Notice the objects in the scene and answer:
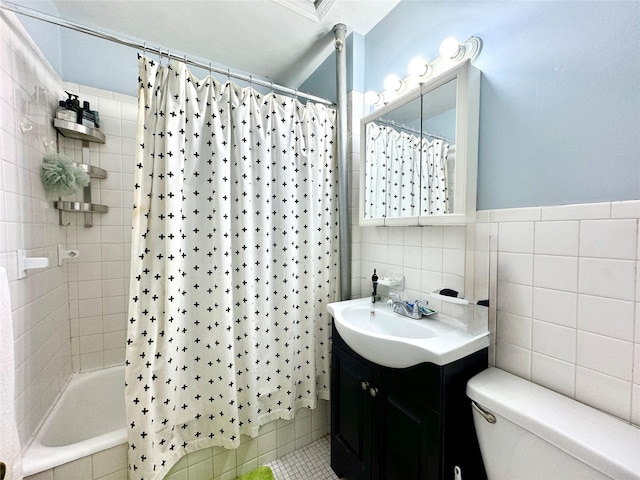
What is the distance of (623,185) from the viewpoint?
2.40 ft

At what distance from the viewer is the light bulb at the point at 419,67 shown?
1213mm

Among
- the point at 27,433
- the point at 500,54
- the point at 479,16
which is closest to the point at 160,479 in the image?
the point at 27,433

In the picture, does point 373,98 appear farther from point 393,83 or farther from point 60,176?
point 60,176

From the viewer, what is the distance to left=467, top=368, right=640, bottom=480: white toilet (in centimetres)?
62

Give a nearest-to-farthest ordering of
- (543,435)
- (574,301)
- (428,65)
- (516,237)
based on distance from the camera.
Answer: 1. (543,435)
2. (574,301)
3. (516,237)
4. (428,65)

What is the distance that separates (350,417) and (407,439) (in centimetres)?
38

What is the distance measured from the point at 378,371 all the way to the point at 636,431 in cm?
73

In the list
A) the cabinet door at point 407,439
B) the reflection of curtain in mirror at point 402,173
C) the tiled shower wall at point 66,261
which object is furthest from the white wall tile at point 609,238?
the tiled shower wall at point 66,261

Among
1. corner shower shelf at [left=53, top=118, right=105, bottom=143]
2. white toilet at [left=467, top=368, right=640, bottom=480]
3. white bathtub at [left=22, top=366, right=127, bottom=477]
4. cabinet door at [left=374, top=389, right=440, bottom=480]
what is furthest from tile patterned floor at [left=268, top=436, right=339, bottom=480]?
corner shower shelf at [left=53, top=118, right=105, bottom=143]

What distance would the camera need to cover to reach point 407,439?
98 centimetres

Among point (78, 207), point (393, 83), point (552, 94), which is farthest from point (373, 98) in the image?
point (78, 207)

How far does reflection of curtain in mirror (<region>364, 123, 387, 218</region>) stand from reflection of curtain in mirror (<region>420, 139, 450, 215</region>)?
0.26 meters

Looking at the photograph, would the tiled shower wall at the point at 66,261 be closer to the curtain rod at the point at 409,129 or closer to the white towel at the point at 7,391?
the white towel at the point at 7,391

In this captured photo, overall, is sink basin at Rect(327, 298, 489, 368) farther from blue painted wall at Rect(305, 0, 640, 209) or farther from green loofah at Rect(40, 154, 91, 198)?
green loofah at Rect(40, 154, 91, 198)
